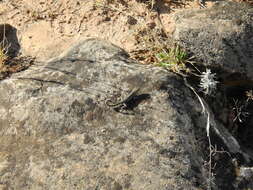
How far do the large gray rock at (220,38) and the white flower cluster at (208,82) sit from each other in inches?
6.4

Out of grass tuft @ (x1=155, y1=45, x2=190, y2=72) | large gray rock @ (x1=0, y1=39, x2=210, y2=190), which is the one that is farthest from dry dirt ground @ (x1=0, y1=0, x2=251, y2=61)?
large gray rock @ (x1=0, y1=39, x2=210, y2=190)

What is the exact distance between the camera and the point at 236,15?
13.5ft

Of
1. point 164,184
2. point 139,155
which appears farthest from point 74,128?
point 164,184

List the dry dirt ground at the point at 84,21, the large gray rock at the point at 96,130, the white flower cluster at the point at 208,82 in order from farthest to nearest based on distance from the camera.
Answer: the dry dirt ground at the point at 84,21 < the white flower cluster at the point at 208,82 < the large gray rock at the point at 96,130

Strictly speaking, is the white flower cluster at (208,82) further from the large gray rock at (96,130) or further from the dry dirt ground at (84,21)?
the dry dirt ground at (84,21)

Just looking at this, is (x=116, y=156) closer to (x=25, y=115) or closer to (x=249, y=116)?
(x=25, y=115)

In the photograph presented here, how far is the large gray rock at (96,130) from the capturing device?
304 centimetres

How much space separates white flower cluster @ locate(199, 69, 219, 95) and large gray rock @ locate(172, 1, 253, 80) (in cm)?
16

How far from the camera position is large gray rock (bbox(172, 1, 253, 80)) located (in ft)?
12.8

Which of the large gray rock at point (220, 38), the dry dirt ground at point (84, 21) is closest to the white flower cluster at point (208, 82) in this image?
the large gray rock at point (220, 38)

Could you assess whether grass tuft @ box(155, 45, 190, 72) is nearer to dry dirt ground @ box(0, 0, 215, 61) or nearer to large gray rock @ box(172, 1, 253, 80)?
large gray rock @ box(172, 1, 253, 80)

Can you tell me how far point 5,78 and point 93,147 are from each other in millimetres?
1329

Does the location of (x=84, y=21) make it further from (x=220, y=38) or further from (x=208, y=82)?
(x=208, y=82)

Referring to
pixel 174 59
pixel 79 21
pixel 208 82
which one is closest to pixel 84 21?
pixel 79 21
